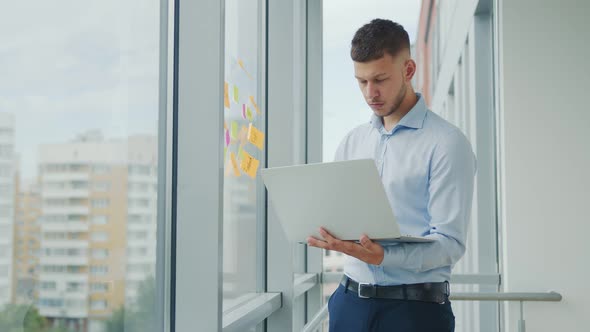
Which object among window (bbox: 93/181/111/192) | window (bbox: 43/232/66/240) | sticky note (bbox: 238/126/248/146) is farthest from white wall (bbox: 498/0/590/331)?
window (bbox: 43/232/66/240)

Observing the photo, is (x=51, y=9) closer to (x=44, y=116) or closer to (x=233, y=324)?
(x=44, y=116)

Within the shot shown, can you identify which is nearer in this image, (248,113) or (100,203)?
(100,203)

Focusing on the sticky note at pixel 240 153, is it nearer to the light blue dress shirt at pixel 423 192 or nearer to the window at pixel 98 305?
the light blue dress shirt at pixel 423 192

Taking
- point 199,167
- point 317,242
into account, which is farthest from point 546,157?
point 199,167

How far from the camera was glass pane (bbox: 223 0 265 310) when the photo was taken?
2.29 metres

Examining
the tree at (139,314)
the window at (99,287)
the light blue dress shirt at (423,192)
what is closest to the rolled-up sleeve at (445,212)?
the light blue dress shirt at (423,192)

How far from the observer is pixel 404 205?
5.89 feet

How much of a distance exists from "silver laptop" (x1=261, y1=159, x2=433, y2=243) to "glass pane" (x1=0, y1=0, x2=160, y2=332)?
32 cm

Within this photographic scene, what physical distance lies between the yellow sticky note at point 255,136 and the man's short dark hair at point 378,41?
796mm

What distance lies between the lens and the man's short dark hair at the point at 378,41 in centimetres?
182

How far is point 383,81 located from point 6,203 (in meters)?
1.07

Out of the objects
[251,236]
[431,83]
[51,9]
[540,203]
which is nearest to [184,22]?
[51,9]

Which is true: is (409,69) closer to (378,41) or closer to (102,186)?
(378,41)

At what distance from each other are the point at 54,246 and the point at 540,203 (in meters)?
2.49
